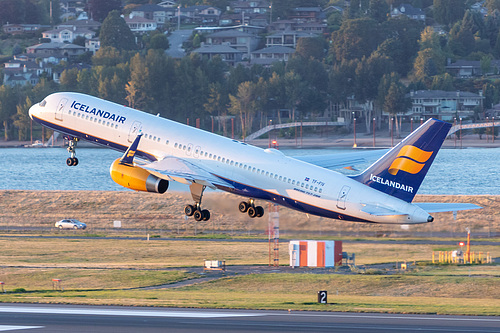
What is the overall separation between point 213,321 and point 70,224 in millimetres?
74968

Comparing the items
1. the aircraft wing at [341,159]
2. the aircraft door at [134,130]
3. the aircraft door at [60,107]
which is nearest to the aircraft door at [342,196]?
the aircraft wing at [341,159]

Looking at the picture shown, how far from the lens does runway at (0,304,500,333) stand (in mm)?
51938

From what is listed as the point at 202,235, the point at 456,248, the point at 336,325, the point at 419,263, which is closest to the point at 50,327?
the point at 336,325

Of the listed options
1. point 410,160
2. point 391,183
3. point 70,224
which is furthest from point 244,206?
point 70,224

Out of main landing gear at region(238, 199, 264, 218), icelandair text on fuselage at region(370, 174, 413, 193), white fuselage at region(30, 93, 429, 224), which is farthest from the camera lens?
main landing gear at region(238, 199, 264, 218)

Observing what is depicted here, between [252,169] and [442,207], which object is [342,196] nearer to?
[442,207]

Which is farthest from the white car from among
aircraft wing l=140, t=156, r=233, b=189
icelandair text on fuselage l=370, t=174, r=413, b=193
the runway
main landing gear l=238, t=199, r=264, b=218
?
icelandair text on fuselage l=370, t=174, r=413, b=193

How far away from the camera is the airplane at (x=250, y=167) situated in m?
63.9

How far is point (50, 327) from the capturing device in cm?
5250

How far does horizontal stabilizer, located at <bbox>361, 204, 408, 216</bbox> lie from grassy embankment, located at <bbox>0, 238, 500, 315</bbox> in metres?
6.07

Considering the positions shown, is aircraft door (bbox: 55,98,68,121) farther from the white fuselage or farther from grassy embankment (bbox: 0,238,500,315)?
grassy embankment (bbox: 0,238,500,315)

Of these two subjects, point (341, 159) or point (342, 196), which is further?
point (341, 159)

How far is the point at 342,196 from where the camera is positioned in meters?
65.5

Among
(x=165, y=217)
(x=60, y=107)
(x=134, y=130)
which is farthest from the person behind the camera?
(x=165, y=217)
